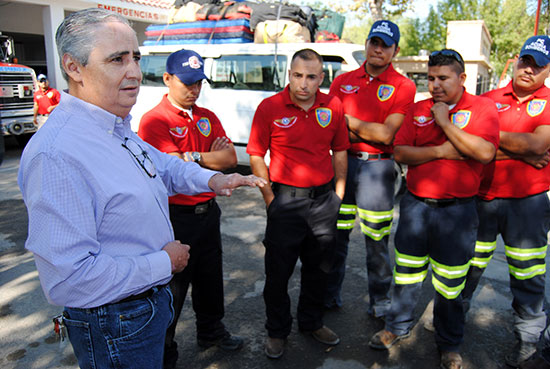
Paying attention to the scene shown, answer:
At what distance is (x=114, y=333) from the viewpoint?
151 centimetres

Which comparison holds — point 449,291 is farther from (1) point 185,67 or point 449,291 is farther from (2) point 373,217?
(1) point 185,67

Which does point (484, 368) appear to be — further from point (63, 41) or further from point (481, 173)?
→ point (63, 41)

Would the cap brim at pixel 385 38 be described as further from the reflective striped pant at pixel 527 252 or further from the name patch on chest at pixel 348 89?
the reflective striped pant at pixel 527 252

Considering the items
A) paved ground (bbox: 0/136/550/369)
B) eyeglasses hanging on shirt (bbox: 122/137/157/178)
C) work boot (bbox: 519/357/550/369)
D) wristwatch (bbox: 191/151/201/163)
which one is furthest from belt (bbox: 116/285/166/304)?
work boot (bbox: 519/357/550/369)

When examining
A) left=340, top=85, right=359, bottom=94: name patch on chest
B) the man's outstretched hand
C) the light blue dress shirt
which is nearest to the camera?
the light blue dress shirt

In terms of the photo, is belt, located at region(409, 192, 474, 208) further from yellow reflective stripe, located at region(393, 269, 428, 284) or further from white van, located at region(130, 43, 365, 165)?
white van, located at region(130, 43, 365, 165)

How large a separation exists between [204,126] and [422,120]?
1.44 meters

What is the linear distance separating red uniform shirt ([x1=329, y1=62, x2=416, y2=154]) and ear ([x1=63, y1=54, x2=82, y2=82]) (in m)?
2.34

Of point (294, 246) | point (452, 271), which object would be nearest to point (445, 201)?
point (452, 271)

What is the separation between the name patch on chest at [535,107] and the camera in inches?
114

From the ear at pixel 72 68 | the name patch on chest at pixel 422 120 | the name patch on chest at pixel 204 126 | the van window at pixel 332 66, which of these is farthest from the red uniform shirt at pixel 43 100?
the ear at pixel 72 68

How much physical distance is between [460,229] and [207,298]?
1711 mm

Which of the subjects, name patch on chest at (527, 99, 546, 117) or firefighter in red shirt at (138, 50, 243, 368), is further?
name patch on chest at (527, 99, 546, 117)

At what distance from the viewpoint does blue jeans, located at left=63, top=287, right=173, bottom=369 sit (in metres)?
1.50
